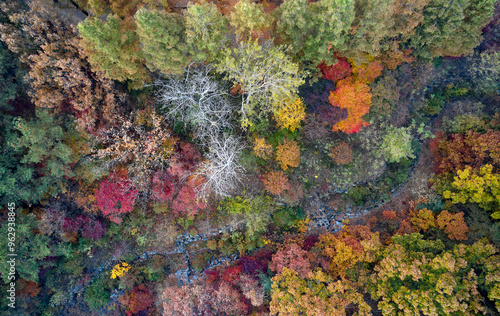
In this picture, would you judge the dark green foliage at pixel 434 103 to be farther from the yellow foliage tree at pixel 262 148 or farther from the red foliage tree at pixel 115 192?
the red foliage tree at pixel 115 192

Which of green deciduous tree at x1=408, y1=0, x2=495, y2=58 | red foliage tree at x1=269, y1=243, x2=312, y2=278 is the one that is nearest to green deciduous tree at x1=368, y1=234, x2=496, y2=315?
red foliage tree at x1=269, y1=243, x2=312, y2=278

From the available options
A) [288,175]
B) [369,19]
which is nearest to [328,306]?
[288,175]

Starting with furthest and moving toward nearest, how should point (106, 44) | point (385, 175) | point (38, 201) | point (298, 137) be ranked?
point (385, 175) → point (298, 137) → point (38, 201) → point (106, 44)

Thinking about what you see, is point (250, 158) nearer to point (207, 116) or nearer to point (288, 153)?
point (288, 153)

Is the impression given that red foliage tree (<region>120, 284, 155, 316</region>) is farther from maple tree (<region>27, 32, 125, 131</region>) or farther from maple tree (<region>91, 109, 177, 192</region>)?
maple tree (<region>27, 32, 125, 131</region>)

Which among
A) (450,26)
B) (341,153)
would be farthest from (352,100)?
(450,26)

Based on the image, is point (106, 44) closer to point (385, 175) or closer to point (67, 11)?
point (67, 11)

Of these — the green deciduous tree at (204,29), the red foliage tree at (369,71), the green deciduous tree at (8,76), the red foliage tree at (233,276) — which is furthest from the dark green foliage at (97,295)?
the red foliage tree at (369,71)
